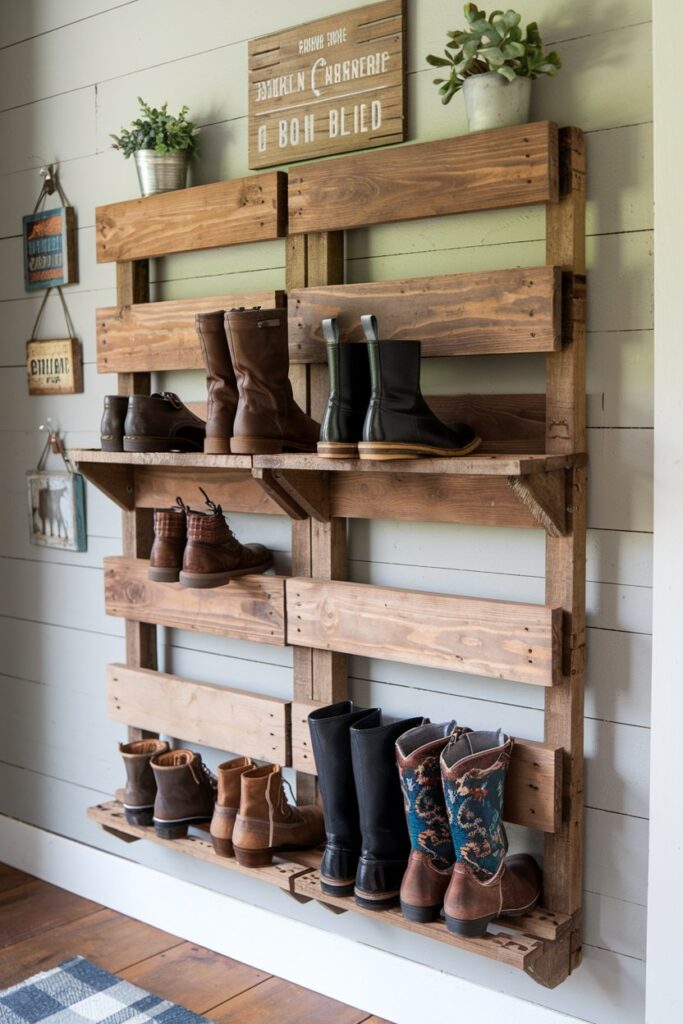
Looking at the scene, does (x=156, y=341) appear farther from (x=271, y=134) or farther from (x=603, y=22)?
(x=603, y=22)

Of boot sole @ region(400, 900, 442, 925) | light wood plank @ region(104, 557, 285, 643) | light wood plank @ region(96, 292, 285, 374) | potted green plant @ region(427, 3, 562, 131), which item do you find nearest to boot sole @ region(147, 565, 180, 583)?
light wood plank @ region(104, 557, 285, 643)

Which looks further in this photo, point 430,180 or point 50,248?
point 50,248

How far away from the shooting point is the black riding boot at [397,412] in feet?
5.87

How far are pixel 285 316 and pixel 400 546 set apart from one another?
0.51 m

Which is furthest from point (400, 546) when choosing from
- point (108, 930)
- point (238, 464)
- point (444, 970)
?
point (108, 930)

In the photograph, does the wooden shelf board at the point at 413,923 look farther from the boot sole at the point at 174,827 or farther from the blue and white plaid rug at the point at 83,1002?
the blue and white plaid rug at the point at 83,1002

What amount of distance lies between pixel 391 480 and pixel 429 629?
0.30 m

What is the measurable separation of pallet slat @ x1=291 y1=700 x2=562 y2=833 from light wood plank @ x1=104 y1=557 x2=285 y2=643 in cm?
58

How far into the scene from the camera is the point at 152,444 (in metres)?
2.18

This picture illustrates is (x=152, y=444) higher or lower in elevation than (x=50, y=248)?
lower

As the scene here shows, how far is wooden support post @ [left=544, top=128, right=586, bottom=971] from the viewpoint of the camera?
1.83m

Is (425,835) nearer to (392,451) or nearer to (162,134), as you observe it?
(392,451)

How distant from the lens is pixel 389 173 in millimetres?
2018

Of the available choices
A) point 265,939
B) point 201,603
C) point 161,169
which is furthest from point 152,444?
point 265,939
